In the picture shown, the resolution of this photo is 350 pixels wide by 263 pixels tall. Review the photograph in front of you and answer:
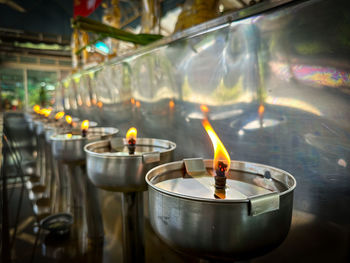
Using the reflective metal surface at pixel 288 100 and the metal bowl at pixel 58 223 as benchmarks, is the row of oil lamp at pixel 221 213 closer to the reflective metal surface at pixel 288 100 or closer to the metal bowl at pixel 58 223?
the reflective metal surface at pixel 288 100

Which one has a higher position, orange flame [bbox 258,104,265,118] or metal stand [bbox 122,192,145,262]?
orange flame [bbox 258,104,265,118]

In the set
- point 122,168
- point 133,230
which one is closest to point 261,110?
point 122,168

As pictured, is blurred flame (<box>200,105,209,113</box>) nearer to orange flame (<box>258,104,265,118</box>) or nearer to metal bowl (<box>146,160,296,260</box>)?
orange flame (<box>258,104,265,118</box>)

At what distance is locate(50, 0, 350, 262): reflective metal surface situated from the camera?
83 centimetres

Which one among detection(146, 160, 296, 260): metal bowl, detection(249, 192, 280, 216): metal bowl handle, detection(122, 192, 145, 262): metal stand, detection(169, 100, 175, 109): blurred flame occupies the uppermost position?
detection(169, 100, 175, 109): blurred flame

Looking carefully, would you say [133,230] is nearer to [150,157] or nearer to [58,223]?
[150,157]

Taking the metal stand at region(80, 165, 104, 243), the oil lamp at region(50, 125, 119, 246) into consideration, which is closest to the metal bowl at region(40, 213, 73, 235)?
the oil lamp at region(50, 125, 119, 246)

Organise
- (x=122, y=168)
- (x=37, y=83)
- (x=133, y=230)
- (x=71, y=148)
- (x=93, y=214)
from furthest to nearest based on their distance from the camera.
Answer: (x=37, y=83) < (x=93, y=214) < (x=71, y=148) < (x=133, y=230) < (x=122, y=168)

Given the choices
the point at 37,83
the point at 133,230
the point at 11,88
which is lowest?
the point at 133,230

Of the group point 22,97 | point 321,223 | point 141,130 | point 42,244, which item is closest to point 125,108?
point 141,130

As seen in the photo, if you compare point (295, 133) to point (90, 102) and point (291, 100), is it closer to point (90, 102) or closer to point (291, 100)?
point (291, 100)

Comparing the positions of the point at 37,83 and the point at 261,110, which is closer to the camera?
the point at 261,110

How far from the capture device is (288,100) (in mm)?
966

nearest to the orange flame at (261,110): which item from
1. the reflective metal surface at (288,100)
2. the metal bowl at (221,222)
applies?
the reflective metal surface at (288,100)
